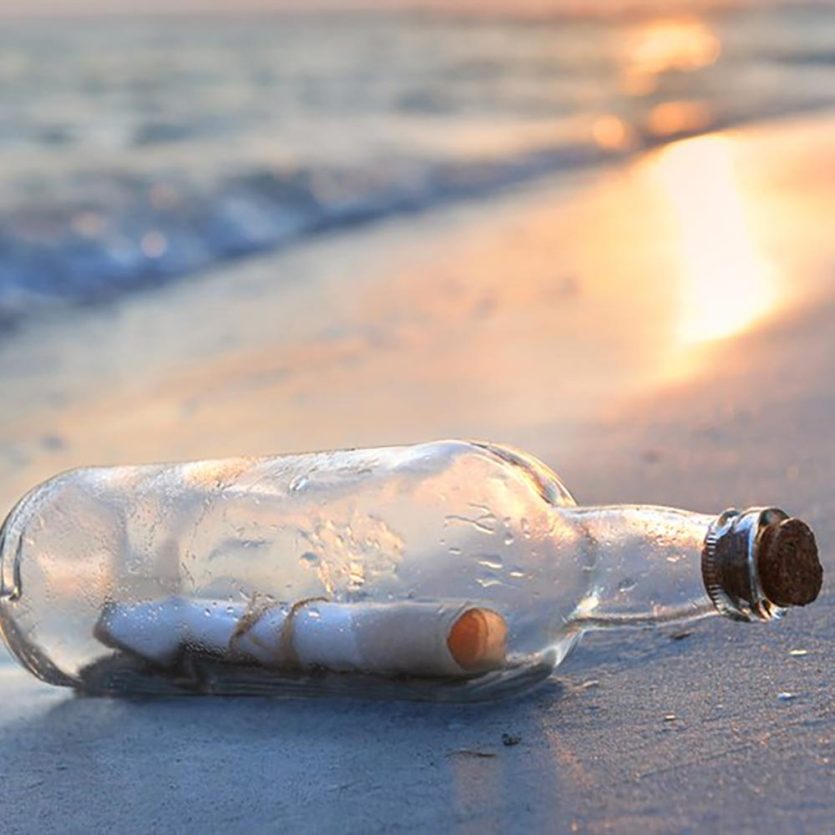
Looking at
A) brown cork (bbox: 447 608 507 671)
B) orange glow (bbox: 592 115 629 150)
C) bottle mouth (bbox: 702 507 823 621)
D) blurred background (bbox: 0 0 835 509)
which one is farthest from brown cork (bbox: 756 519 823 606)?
orange glow (bbox: 592 115 629 150)

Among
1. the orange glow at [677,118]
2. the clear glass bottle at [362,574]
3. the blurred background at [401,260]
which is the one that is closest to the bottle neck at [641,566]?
the clear glass bottle at [362,574]

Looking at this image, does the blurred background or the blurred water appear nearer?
the blurred background

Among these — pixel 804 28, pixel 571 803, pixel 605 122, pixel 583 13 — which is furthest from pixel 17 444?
pixel 583 13

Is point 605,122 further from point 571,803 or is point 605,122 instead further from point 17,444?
point 571,803

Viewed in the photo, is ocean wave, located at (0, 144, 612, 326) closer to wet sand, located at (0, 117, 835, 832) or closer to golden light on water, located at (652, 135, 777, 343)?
wet sand, located at (0, 117, 835, 832)

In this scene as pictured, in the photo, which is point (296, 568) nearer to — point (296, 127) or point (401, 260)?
point (401, 260)

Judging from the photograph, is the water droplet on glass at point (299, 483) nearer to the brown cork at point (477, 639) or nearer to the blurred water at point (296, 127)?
the brown cork at point (477, 639)
